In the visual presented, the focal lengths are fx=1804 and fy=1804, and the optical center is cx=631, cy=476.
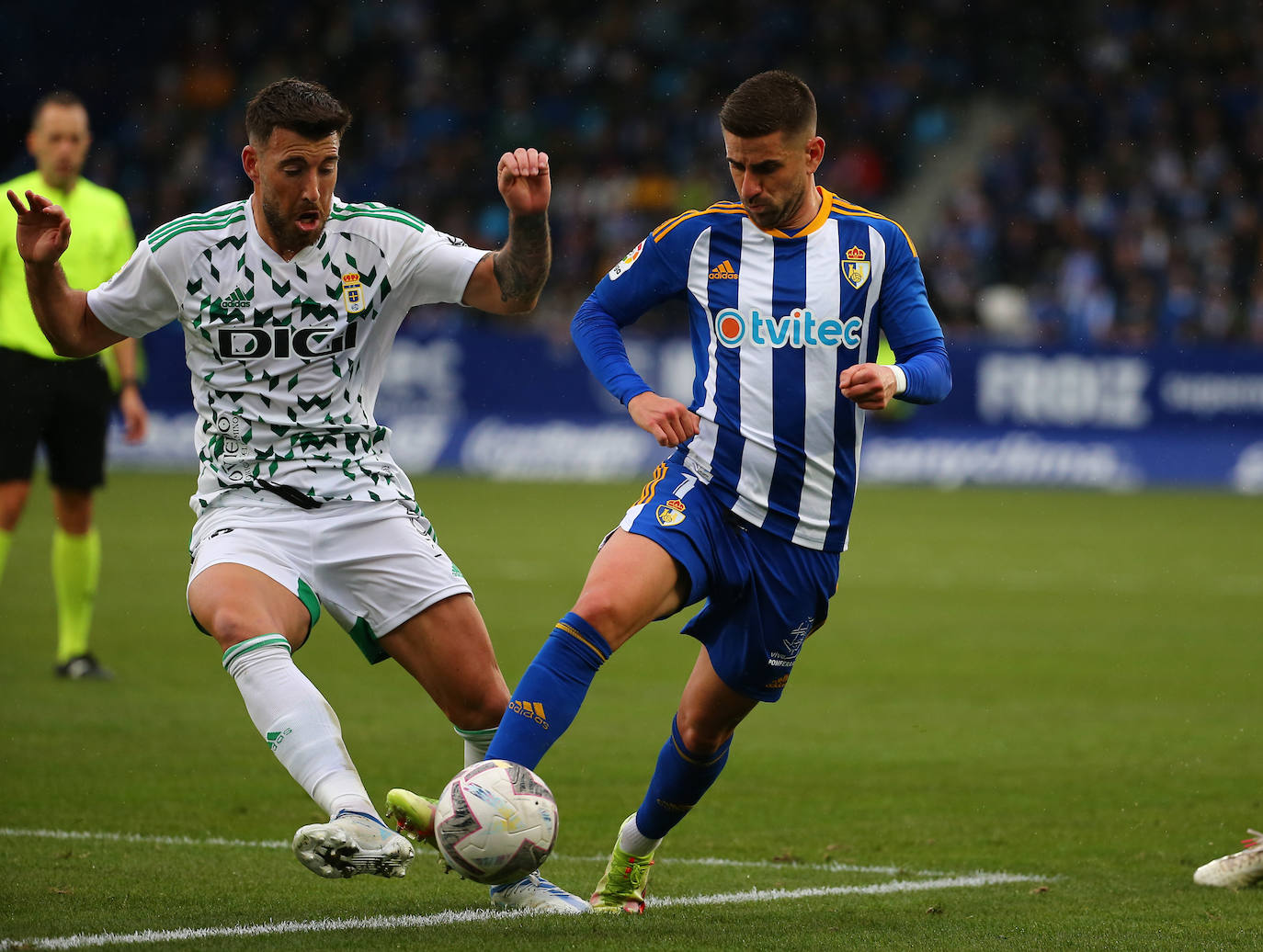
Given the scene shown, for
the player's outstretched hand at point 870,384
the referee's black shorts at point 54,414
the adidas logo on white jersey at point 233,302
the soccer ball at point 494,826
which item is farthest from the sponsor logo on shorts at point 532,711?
the referee's black shorts at point 54,414

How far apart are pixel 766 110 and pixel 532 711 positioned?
1.78 metres

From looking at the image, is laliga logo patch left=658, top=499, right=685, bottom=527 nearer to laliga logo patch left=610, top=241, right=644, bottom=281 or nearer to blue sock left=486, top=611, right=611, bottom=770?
blue sock left=486, top=611, right=611, bottom=770

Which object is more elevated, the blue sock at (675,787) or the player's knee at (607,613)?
the player's knee at (607,613)

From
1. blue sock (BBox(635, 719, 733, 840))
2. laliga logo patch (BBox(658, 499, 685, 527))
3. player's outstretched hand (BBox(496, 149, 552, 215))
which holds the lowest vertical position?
blue sock (BBox(635, 719, 733, 840))

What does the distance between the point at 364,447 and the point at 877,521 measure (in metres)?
13.5

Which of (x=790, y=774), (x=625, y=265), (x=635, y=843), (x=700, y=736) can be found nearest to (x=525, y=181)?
(x=625, y=265)

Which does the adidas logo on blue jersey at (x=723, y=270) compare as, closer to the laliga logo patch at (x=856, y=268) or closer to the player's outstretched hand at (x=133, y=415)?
the laliga logo patch at (x=856, y=268)

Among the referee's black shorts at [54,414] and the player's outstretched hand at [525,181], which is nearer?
the player's outstretched hand at [525,181]

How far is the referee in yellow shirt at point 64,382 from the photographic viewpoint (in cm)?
905

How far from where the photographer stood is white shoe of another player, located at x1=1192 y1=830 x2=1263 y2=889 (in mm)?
5430

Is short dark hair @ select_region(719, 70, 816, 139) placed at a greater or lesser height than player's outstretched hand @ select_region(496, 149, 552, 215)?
greater

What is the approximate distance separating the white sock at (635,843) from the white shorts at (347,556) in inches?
35.1

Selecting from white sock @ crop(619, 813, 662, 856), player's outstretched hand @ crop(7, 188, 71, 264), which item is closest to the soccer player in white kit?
player's outstretched hand @ crop(7, 188, 71, 264)

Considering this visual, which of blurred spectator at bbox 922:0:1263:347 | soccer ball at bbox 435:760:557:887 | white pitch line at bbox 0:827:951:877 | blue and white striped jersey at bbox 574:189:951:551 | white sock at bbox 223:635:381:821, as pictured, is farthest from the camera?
blurred spectator at bbox 922:0:1263:347
